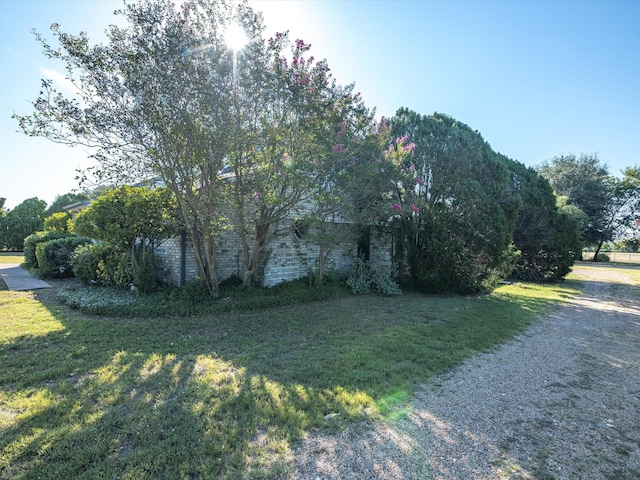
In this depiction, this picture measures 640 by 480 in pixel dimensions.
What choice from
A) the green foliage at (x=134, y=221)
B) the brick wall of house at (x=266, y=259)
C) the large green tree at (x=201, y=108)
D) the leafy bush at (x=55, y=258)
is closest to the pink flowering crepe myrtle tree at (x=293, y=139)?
the large green tree at (x=201, y=108)

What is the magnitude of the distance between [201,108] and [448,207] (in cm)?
777

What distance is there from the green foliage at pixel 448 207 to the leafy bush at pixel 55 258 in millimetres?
11239

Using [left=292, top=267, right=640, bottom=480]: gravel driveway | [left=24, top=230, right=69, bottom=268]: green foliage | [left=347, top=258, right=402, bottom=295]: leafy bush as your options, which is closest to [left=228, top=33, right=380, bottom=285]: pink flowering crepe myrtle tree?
[left=347, top=258, right=402, bottom=295]: leafy bush

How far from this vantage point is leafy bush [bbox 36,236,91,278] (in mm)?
11023

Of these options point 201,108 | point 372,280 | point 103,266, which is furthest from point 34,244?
point 372,280

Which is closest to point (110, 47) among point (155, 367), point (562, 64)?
point (155, 367)

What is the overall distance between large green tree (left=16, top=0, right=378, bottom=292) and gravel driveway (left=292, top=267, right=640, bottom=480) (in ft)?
14.9

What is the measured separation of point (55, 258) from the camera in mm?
11102

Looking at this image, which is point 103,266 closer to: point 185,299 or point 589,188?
point 185,299

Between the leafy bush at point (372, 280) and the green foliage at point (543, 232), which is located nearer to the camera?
the leafy bush at point (372, 280)

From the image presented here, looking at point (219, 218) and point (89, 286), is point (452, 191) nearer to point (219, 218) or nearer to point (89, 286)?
point (219, 218)

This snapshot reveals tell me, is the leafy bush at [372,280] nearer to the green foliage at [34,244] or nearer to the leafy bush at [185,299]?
the leafy bush at [185,299]

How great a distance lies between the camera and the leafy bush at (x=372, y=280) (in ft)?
32.8

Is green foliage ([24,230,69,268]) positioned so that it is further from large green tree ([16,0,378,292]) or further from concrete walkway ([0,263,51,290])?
large green tree ([16,0,378,292])
